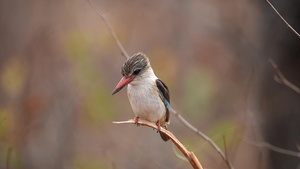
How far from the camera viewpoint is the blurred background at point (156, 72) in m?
5.52

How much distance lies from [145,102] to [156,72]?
4.39 m

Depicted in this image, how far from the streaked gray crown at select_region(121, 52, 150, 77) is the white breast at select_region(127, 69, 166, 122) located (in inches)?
9.7

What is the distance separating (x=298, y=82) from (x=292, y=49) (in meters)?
0.41

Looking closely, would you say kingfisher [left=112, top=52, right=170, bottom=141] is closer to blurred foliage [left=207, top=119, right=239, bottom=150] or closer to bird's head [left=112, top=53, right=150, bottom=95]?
bird's head [left=112, top=53, right=150, bottom=95]

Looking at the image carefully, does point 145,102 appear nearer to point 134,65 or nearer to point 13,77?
point 134,65

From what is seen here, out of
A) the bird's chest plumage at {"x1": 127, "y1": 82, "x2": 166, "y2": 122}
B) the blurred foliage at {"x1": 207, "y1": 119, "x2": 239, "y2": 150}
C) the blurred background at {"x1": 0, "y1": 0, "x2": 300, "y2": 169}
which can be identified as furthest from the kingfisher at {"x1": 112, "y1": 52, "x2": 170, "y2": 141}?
the blurred foliage at {"x1": 207, "y1": 119, "x2": 239, "y2": 150}

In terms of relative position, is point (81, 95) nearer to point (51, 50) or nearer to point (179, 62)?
point (51, 50)

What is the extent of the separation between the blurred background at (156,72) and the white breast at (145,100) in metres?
0.79

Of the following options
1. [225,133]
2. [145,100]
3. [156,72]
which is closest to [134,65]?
[145,100]

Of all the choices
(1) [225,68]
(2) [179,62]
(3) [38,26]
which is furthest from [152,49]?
(3) [38,26]

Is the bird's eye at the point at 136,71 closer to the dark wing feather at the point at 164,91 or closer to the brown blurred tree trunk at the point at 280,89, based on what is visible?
the dark wing feather at the point at 164,91

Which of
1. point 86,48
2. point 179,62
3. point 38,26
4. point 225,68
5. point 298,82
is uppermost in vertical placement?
point 38,26

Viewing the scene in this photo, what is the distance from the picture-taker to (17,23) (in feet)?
23.6

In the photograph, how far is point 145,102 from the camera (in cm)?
361
